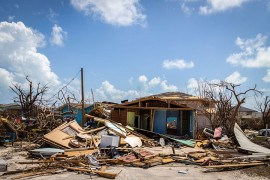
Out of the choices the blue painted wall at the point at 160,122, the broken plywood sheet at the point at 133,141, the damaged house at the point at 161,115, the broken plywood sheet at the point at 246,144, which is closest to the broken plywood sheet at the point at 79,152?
the broken plywood sheet at the point at 133,141

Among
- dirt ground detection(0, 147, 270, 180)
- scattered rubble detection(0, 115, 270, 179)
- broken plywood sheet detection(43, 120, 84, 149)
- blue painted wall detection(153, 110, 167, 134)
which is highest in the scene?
blue painted wall detection(153, 110, 167, 134)

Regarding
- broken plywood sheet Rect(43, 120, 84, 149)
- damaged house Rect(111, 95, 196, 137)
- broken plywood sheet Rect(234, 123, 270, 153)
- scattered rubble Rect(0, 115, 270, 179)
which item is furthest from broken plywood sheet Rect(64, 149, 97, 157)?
damaged house Rect(111, 95, 196, 137)

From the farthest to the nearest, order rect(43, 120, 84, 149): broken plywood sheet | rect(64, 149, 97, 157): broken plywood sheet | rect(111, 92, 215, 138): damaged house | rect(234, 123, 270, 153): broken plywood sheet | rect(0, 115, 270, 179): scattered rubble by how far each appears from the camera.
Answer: rect(111, 92, 215, 138): damaged house < rect(234, 123, 270, 153): broken plywood sheet < rect(43, 120, 84, 149): broken plywood sheet < rect(64, 149, 97, 157): broken plywood sheet < rect(0, 115, 270, 179): scattered rubble

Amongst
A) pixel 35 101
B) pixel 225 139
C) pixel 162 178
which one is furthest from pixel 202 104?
pixel 162 178

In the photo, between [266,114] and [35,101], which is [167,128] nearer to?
[35,101]

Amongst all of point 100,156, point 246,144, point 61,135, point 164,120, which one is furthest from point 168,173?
point 164,120

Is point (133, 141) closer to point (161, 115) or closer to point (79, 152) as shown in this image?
point (79, 152)

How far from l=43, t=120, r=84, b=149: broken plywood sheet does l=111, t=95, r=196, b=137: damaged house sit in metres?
9.41

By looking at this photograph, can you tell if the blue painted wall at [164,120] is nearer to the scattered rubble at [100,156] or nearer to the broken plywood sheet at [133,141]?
the scattered rubble at [100,156]

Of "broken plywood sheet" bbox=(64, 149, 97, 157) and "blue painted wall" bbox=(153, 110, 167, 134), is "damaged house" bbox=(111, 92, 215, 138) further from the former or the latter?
"broken plywood sheet" bbox=(64, 149, 97, 157)

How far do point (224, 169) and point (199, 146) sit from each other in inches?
328

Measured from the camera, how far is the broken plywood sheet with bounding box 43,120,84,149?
620 inches

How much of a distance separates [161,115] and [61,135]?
12.4 m

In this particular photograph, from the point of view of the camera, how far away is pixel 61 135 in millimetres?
16594
